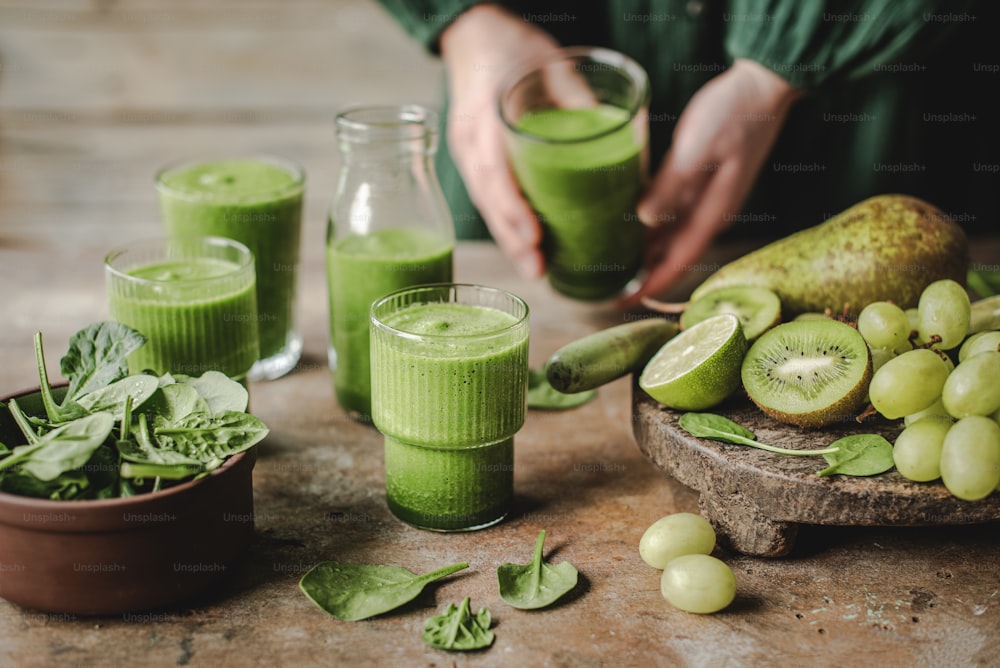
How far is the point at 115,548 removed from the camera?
1020 mm

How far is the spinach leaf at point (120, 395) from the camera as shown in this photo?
3.69ft

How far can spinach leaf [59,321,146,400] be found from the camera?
1.18 metres

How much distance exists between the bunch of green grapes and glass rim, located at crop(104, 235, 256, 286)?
86 cm

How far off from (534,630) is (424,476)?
0.27m

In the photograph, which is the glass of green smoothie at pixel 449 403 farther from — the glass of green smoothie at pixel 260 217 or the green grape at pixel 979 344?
the green grape at pixel 979 344

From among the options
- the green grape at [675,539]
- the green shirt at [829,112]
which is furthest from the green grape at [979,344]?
the green shirt at [829,112]

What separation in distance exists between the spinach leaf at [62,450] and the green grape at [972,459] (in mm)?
909

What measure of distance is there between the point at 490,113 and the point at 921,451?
3.56 feet

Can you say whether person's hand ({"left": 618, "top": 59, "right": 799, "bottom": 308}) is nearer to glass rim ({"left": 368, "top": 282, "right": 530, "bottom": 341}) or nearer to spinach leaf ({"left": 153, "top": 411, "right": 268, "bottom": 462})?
glass rim ({"left": 368, "top": 282, "right": 530, "bottom": 341})

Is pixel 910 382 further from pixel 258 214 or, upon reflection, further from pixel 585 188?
pixel 258 214

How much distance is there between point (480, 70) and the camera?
1942 millimetres

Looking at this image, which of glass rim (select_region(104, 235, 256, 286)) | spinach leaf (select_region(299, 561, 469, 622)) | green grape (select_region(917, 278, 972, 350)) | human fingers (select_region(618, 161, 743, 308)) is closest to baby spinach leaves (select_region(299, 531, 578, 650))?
spinach leaf (select_region(299, 561, 469, 622))

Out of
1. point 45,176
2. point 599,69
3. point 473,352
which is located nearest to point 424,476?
point 473,352

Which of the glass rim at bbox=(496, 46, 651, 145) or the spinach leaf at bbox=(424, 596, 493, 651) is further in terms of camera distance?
the glass rim at bbox=(496, 46, 651, 145)
